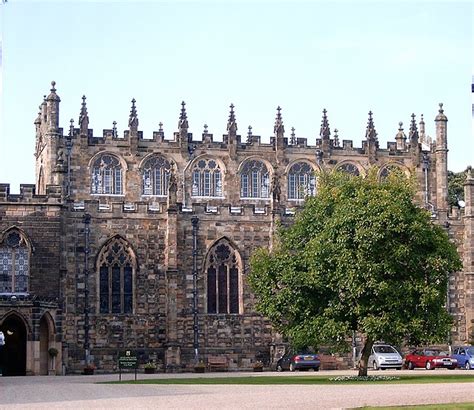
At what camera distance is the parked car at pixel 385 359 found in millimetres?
68062

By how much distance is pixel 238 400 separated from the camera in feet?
122

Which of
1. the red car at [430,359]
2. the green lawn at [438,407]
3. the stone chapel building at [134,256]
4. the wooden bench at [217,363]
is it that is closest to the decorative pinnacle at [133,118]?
the stone chapel building at [134,256]

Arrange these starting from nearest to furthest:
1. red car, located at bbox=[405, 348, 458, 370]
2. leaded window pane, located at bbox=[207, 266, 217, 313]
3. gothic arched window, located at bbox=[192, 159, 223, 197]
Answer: red car, located at bbox=[405, 348, 458, 370], leaded window pane, located at bbox=[207, 266, 217, 313], gothic arched window, located at bbox=[192, 159, 223, 197]

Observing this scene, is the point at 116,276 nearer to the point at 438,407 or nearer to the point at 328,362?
the point at 328,362

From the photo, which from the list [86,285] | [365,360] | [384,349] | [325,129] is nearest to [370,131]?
[325,129]

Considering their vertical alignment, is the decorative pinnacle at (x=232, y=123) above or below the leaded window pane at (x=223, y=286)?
above

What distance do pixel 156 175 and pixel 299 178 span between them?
1091 cm

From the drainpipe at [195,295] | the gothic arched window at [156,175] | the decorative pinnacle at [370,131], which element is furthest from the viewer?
the decorative pinnacle at [370,131]

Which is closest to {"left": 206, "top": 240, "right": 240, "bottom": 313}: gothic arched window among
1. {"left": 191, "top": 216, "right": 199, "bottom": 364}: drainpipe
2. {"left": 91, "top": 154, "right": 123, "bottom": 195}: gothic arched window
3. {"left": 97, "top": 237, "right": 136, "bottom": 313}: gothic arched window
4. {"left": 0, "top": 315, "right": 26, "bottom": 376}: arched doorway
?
{"left": 191, "top": 216, "right": 199, "bottom": 364}: drainpipe

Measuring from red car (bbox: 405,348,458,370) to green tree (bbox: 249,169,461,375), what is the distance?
12272mm

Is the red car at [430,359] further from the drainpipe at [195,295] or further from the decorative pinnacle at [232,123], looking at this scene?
the decorative pinnacle at [232,123]

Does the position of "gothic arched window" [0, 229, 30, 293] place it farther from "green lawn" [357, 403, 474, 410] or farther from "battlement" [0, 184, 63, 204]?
"green lawn" [357, 403, 474, 410]

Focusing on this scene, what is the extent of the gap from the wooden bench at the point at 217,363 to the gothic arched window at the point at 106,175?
57.4 feet

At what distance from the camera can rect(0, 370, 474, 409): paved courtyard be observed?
1388 inches
